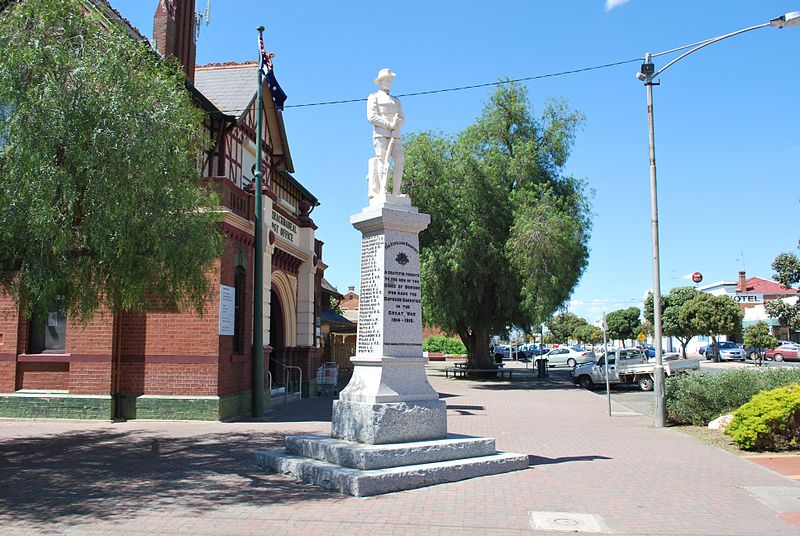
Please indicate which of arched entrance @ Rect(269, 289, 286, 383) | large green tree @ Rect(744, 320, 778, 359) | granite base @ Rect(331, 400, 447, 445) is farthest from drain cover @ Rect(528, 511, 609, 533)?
large green tree @ Rect(744, 320, 778, 359)

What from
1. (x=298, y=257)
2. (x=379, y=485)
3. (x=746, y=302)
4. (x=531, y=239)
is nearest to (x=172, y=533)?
(x=379, y=485)

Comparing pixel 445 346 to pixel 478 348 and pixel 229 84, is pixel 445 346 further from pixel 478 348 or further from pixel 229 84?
pixel 229 84

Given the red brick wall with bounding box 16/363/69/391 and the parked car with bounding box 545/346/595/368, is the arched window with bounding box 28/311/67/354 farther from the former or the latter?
the parked car with bounding box 545/346/595/368

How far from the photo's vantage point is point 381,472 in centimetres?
815

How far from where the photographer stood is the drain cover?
6562 mm

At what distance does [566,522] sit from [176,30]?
18585mm

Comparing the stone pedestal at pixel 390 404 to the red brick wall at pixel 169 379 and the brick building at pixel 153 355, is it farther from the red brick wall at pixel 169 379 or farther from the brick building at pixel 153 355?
the red brick wall at pixel 169 379

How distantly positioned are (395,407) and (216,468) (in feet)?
9.06

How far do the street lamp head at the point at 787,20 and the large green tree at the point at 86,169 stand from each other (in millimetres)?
10638

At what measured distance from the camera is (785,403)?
11.2 meters

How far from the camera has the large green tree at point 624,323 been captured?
3344 inches

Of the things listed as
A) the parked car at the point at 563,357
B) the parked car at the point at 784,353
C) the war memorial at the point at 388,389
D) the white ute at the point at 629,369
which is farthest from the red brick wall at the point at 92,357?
the parked car at the point at 784,353

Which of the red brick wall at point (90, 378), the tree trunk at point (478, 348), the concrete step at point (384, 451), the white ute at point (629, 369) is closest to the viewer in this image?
the concrete step at point (384, 451)

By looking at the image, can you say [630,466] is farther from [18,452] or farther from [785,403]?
[18,452]
